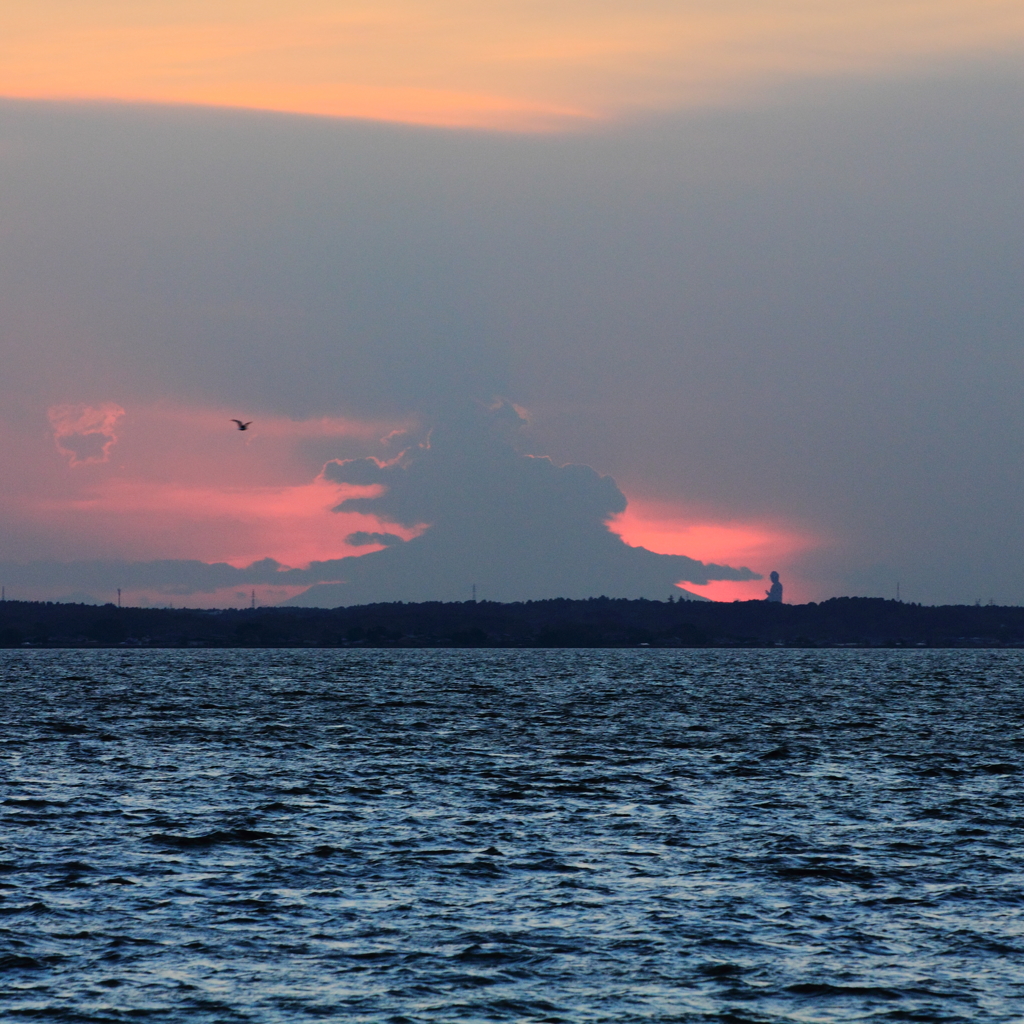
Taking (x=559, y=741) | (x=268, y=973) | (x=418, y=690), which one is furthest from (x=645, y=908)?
(x=418, y=690)

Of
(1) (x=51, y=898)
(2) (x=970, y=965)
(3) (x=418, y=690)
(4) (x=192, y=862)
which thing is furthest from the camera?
(3) (x=418, y=690)

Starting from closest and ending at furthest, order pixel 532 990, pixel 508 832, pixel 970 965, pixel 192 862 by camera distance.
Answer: pixel 532 990
pixel 970 965
pixel 192 862
pixel 508 832

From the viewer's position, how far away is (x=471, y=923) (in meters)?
34.2

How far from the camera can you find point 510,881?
3934 centimetres

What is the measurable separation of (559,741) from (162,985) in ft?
199

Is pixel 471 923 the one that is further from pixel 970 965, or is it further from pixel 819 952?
pixel 970 965

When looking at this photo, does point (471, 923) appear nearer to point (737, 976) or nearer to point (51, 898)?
point (737, 976)

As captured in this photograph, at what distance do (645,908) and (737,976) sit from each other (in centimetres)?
662

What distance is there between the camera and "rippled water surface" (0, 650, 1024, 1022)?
92.8 feet

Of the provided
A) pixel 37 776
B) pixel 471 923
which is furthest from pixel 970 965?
pixel 37 776

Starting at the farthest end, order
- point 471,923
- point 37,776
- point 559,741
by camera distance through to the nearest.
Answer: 1. point 559,741
2. point 37,776
3. point 471,923

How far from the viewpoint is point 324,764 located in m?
71.9

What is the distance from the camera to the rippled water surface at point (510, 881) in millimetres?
28297

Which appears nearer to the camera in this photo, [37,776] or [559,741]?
[37,776]
